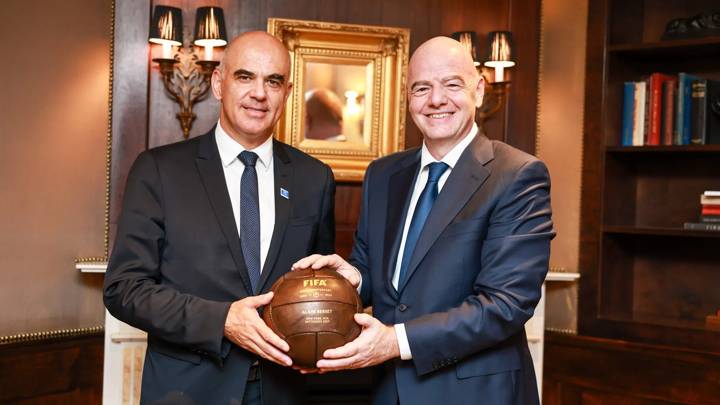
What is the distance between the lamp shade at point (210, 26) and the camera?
396 centimetres

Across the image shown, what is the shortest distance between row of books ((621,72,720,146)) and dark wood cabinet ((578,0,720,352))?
88 millimetres

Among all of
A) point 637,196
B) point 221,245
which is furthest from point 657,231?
point 221,245

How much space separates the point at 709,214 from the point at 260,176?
246cm

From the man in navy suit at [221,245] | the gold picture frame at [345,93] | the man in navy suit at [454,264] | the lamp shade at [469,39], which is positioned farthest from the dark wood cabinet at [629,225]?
the man in navy suit at [221,245]

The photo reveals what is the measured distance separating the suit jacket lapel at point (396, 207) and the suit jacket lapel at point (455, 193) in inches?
4.6

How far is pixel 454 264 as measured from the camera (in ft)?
7.77

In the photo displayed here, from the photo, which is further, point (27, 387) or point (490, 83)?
point (490, 83)

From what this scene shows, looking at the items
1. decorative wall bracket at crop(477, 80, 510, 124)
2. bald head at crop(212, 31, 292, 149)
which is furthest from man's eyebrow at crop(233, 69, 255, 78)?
decorative wall bracket at crop(477, 80, 510, 124)

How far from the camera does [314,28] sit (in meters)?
4.25

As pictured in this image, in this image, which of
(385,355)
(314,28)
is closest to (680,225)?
A: (314,28)

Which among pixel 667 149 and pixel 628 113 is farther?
pixel 628 113

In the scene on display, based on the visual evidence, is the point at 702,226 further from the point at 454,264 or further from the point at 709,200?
the point at 454,264

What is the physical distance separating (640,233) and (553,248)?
488 mm

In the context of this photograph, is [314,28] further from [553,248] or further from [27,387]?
[27,387]
